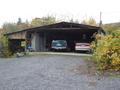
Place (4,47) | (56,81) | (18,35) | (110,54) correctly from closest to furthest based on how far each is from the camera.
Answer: (56,81) → (110,54) → (4,47) → (18,35)

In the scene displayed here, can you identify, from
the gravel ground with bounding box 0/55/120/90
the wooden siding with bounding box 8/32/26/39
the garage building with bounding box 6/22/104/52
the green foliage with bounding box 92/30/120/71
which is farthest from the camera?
the wooden siding with bounding box 8/32/26/39

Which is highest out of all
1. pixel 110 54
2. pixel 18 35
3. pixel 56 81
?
pixel 18 35

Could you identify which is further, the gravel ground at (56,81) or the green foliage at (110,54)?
the green foliage at (110,54)

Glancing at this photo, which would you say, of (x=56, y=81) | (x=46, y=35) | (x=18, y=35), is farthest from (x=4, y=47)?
(x=56, y=81)

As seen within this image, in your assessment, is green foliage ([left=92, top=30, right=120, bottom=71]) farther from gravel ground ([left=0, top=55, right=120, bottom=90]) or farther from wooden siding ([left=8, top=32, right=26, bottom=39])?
wooden siding ([left=8, top=32, right=26, bottom=39])

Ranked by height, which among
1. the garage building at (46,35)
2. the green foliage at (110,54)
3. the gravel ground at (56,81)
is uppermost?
the garage building at (46,35)

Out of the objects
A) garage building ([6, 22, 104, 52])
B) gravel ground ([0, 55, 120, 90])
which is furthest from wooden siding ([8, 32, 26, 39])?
gravel ground ([0, 55, 120, 90])

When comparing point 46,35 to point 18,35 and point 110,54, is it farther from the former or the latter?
point 110,54

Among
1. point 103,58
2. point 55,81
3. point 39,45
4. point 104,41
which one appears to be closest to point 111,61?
point 103,58

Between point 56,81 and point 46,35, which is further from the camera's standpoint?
point 46,35

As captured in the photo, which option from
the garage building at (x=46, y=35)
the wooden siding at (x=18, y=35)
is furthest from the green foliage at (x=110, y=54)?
the wooden siding at (x=18, y=35)

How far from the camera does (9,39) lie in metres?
29.8

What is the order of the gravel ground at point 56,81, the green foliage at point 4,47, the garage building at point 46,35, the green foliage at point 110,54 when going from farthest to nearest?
the garage building at point 46,35 < the green foliage at point 4,47 < the green foliage at point 110,54 < the gravel ground at point 56,81

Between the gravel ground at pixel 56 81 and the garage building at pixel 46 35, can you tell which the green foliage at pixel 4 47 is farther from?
the gravel ground at pixel 56 81
